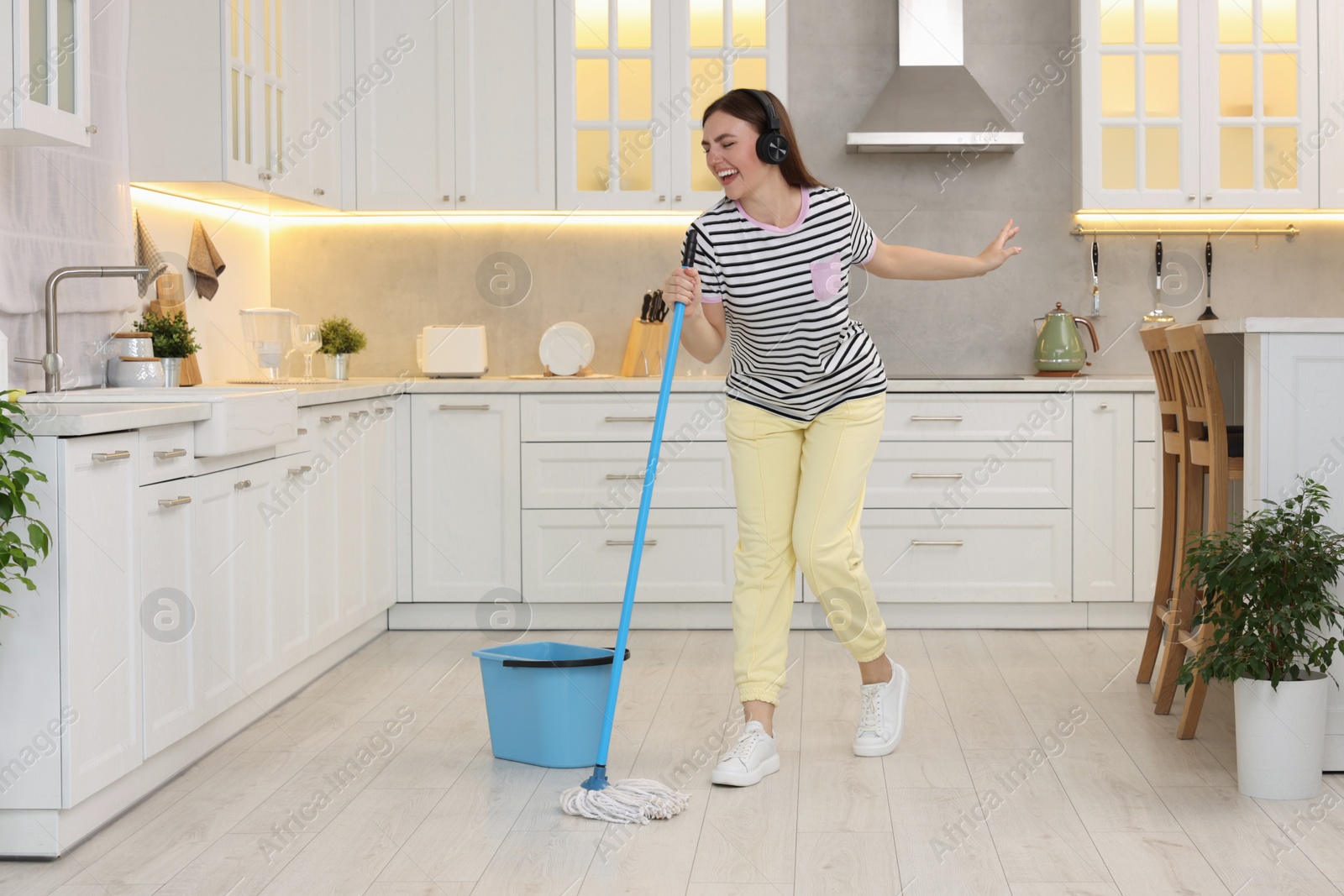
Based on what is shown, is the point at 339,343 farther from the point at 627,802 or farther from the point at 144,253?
the point at 627,802

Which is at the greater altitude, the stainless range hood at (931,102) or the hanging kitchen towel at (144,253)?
the stainless range hood at (931,102)

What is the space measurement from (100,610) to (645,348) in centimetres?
242

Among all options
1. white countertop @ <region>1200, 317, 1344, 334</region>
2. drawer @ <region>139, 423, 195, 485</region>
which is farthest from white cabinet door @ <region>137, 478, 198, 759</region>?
white countertop @ <region>1200, 317, 1344, 334</region>

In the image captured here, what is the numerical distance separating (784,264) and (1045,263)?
7.58 feet

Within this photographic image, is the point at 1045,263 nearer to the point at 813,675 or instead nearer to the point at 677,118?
the point at 677,118

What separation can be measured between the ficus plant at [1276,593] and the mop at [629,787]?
104 cm

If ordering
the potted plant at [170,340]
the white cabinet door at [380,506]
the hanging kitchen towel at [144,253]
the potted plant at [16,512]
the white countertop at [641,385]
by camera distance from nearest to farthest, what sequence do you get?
1. the potted plant at [16,512]
2. the potted plant at [170,340]
3. the hanging kitchen towel at [144,253]
4. the white cabinet door at [380,506]
5. the white countertop at [641,385]

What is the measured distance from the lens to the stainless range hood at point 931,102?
4.21m

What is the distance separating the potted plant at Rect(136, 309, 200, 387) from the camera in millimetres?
3381

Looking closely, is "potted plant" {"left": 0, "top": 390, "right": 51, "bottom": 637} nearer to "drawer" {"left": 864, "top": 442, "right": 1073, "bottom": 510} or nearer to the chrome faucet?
the chrome faucet

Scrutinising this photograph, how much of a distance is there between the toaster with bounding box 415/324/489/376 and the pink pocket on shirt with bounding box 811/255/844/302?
82.6 inches

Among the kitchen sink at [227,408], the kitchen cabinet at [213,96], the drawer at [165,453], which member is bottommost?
the drawer at [165,453]

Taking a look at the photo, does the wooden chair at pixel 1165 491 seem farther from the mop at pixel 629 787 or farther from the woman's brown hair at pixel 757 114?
the mop at pixel 629 787

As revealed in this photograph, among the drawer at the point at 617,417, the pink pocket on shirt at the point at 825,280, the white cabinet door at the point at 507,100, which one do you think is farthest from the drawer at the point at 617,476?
the pink pocket on shirt at the point at 825,280
